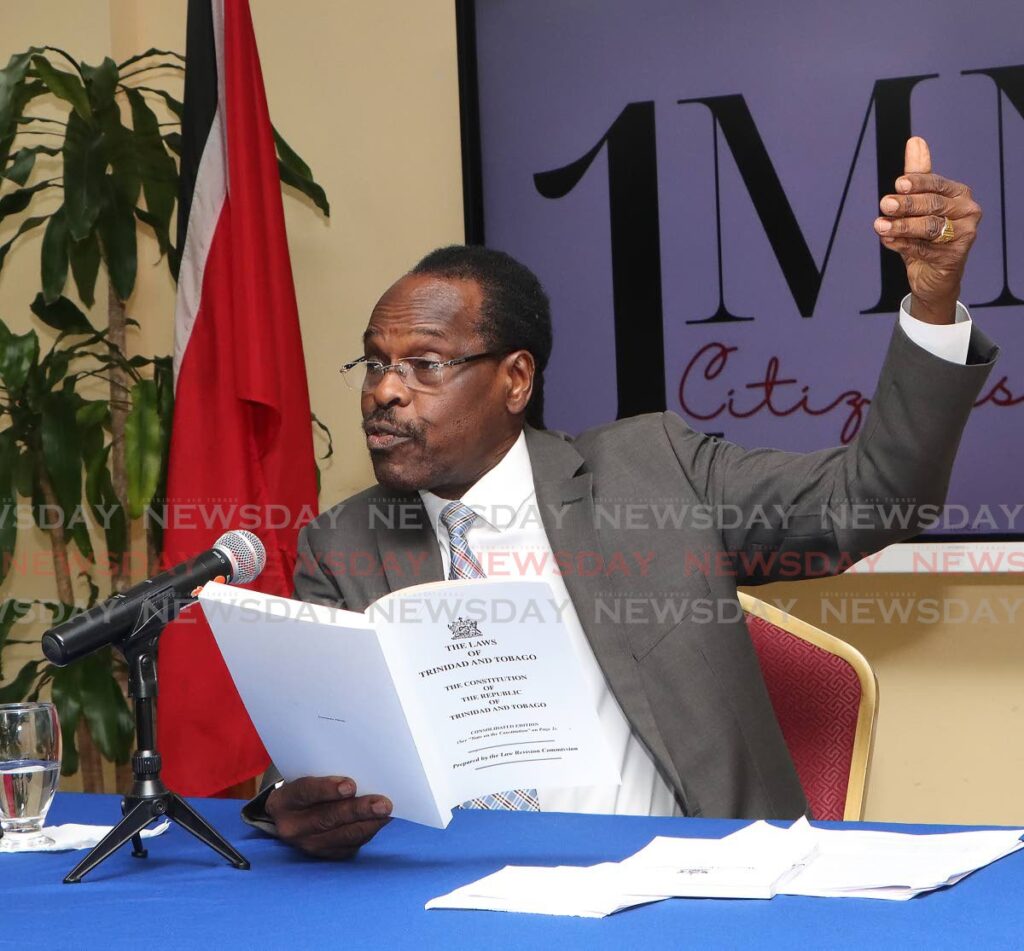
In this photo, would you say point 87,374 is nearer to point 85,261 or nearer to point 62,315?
point 62,315

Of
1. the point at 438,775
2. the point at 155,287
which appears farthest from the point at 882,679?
the point at 155,287

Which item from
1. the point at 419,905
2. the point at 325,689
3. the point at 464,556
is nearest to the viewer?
the point at 419,905

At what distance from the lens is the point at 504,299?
2.18 m

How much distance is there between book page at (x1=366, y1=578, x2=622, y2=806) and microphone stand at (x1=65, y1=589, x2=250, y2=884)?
262 millimetres

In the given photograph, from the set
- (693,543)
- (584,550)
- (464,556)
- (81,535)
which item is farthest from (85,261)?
(693,543)

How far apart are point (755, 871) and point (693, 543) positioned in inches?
32.8

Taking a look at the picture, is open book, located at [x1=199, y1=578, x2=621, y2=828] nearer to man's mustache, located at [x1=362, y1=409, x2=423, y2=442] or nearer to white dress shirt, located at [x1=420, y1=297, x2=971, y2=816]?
white dress shirt, located at [x1=420, y1=297, x2=971, y2=816]

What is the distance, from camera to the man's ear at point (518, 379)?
2152 millimetres

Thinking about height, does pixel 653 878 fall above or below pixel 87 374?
below

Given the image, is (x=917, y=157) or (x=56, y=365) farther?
(x=56, y=365)

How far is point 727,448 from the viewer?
2.09 meters

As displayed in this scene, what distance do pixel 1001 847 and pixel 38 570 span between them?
2813 mm

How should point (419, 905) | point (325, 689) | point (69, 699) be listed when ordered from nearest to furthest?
1. point (419, 905)
2. point (325, 689)
3. point (69, 699)

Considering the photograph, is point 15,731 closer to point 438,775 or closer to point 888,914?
point 438,775
